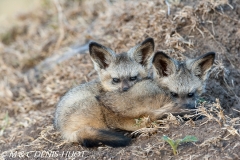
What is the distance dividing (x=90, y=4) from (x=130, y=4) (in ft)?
6.27

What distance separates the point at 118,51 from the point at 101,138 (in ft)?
10.5

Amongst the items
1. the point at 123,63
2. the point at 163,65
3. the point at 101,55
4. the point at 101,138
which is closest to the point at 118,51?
the point at 101,55

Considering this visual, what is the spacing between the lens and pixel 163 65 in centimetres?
654

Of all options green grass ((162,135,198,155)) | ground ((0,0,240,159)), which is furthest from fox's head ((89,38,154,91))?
green grass ((162,135,198,155))

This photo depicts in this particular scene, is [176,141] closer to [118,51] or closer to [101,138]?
[101,138]

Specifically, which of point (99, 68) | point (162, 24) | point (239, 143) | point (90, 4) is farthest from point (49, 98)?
point (239, 143)

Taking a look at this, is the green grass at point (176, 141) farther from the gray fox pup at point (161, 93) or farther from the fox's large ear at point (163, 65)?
the fox's large ear at point (163, 65)

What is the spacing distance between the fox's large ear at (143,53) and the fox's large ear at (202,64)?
0.91 meters

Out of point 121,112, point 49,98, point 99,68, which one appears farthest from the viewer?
point 49,98

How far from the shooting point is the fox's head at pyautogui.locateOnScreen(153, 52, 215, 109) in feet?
20.5

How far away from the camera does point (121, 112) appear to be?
586 centimetres

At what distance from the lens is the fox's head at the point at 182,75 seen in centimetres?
626

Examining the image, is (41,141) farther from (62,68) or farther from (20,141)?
(62,68)

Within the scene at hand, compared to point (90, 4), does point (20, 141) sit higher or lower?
lower
